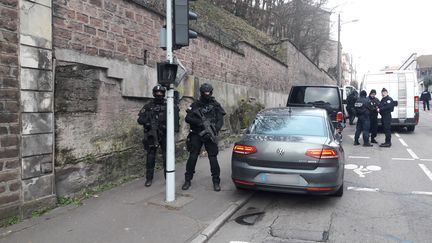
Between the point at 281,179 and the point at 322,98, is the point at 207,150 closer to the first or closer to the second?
the point at 281,179

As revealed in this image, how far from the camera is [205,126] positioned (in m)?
6.43

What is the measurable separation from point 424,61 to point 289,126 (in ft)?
334

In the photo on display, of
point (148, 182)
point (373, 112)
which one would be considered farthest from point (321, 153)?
point (373, 112)

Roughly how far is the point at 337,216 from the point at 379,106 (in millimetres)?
7826

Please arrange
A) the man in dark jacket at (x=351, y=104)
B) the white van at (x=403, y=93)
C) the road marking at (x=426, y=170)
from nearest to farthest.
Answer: the road marking at (x=426, y=170)
the white van at (x=403, y=93)
the man in dark jacket at (x=351, y=104)

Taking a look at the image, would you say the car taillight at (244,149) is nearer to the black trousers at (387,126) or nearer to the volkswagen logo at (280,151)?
the volkswagen logo at (280,151)

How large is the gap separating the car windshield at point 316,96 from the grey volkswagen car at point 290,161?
5.98 m

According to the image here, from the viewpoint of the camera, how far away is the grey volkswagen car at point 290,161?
5.55m

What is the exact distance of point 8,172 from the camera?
477 centimetres

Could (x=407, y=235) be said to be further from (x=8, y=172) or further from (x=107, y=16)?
(x=107, y=16)

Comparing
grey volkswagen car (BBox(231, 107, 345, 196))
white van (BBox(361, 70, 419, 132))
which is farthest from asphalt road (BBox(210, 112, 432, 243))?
white van (BBox(361, 70, 419, 132))

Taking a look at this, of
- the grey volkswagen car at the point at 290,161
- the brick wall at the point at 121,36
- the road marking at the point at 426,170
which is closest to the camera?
the grey volkswagen car at the point at 290,161

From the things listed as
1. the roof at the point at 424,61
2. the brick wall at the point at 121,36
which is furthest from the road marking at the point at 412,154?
the roof at the point at 424,61

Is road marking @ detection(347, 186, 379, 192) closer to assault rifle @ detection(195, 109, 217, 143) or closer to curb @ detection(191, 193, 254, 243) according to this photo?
curb @ detection(191, 193, 254, 243)
